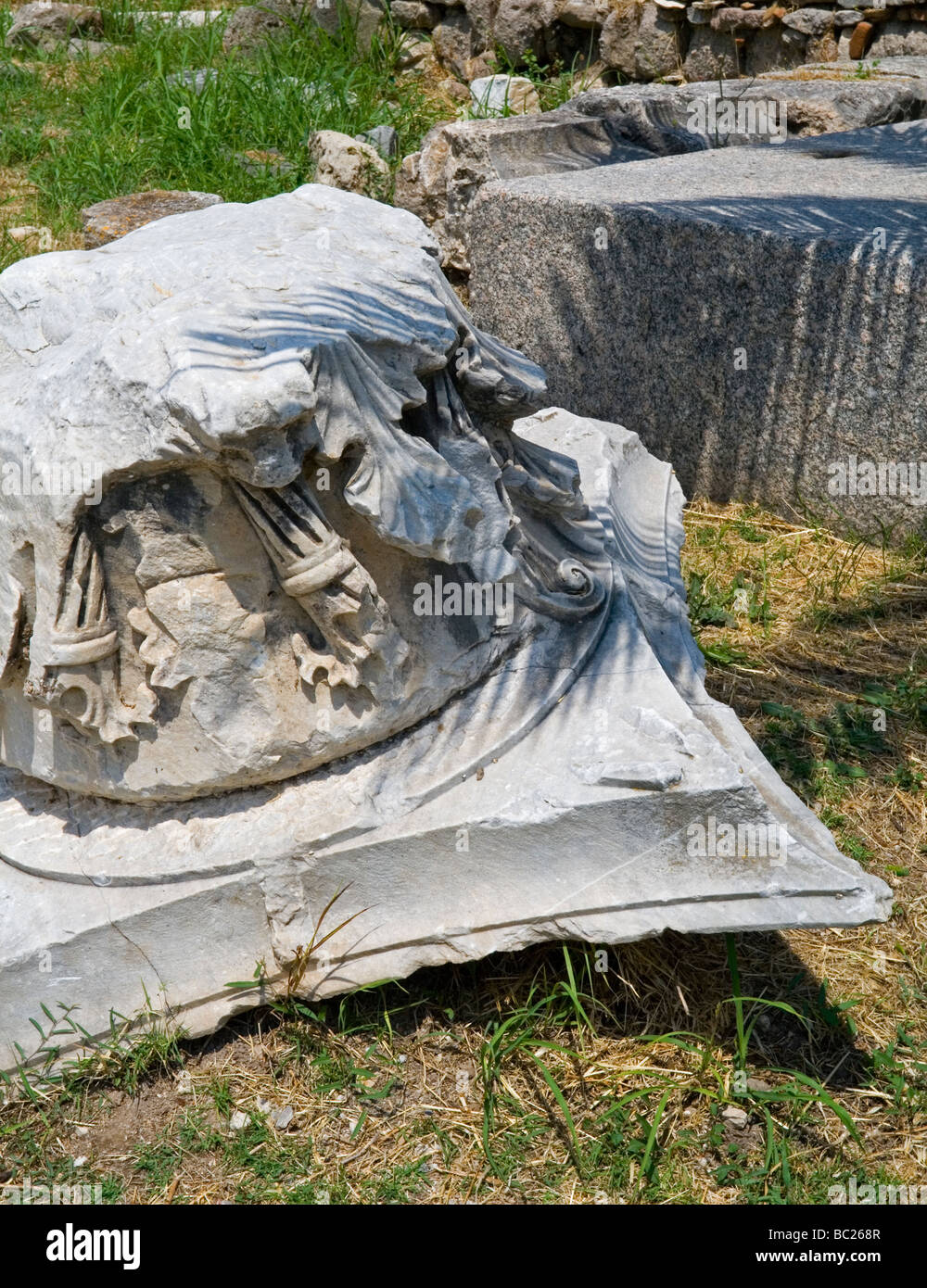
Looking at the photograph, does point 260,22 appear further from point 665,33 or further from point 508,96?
point 665,33

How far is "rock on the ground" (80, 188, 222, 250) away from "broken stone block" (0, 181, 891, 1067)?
8.60ft

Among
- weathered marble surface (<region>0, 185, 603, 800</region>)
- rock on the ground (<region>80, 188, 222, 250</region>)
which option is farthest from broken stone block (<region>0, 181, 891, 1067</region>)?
rock on the ground (<region>80, 188, 222, 250</region>)

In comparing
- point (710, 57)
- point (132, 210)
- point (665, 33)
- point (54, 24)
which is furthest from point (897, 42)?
point (54, 24)

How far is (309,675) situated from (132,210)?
11.3ft

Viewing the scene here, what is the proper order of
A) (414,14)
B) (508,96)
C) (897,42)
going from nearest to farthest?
(897,42) → (508,96) → (414,14)

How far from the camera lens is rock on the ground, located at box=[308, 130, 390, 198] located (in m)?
5.30

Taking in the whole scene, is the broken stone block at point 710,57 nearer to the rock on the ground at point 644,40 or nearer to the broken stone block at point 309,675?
the rock on the ground at point 644,40

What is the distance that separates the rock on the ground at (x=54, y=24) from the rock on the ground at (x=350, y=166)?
2636 mm

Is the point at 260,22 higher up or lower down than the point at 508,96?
higher up

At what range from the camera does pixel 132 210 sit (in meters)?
4.91

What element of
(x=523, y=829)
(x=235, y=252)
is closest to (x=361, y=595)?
(x=523, y=829)

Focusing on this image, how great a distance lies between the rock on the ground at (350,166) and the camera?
5305 mm

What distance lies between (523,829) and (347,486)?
65 centimetres

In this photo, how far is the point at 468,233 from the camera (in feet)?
14.3
